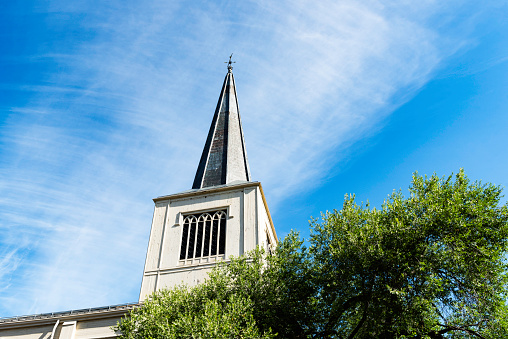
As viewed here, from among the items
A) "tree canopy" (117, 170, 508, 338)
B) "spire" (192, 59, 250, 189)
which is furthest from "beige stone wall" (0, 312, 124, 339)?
"spire" (192, 59, 250, 189)

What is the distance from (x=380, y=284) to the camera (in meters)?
19.1

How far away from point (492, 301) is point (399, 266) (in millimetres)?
3638

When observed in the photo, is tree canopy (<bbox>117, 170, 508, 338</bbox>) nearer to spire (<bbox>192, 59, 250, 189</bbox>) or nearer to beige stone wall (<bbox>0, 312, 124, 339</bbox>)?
beige stone wall (<bbox>0, 312, 124, 339</bbox>)

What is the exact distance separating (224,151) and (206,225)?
7.76 metres

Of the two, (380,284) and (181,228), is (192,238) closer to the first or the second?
(181,228)

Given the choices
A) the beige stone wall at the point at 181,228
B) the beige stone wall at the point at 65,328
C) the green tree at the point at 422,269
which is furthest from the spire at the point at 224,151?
the green tree at the point at 422,269

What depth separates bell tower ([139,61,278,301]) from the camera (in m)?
27.9

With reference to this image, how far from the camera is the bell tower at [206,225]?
2794 cm

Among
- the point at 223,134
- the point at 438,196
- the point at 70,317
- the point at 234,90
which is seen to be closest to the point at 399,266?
the point at 438,196

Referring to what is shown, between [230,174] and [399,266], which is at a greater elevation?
[230,174]

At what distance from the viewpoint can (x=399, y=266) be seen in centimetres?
1914

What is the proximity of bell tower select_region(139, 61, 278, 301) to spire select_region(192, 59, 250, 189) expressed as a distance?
0.27 ft

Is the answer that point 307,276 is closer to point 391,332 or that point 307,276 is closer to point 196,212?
point 391,332

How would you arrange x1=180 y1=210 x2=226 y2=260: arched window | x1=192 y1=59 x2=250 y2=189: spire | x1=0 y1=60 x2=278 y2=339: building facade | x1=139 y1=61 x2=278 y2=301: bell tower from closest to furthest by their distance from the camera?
1. x1=0 y1=60 x2=278 y2=339: building facade
2. x1=139 y1=61 x2=278 y2=301: bell tower
3. x1=180 y1=210 x2=226 y2=260: arched window
4. x1=192 y1=59 x2=250 y2=189: spire
